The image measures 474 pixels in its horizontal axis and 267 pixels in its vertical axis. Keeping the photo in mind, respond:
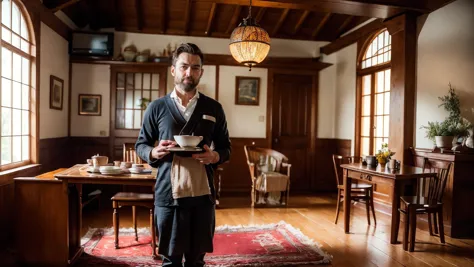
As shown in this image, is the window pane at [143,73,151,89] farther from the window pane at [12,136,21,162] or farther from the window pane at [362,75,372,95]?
the window pane at [362,75,372,95]

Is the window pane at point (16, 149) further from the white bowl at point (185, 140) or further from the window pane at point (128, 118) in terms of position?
the white bowl at point (185, 140)

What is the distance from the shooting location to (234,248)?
12.6 ft

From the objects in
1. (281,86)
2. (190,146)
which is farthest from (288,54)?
(190,146)

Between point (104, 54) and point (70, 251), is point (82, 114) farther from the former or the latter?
point (70, 251)

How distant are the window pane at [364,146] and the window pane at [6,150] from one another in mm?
5399

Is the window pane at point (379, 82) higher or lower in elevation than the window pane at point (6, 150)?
higher

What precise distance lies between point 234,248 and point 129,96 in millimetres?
4126

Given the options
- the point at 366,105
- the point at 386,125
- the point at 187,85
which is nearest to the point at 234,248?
the point at 187,85

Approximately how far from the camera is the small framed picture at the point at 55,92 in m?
5.58

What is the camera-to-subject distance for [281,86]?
748 cm

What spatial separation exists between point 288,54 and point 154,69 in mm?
2697

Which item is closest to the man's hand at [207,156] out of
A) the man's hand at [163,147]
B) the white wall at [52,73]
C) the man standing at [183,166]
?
the man standing at [183,166]

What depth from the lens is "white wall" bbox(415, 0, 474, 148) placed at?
4.61m

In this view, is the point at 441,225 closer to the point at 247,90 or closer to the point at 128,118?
the point at 247,90
